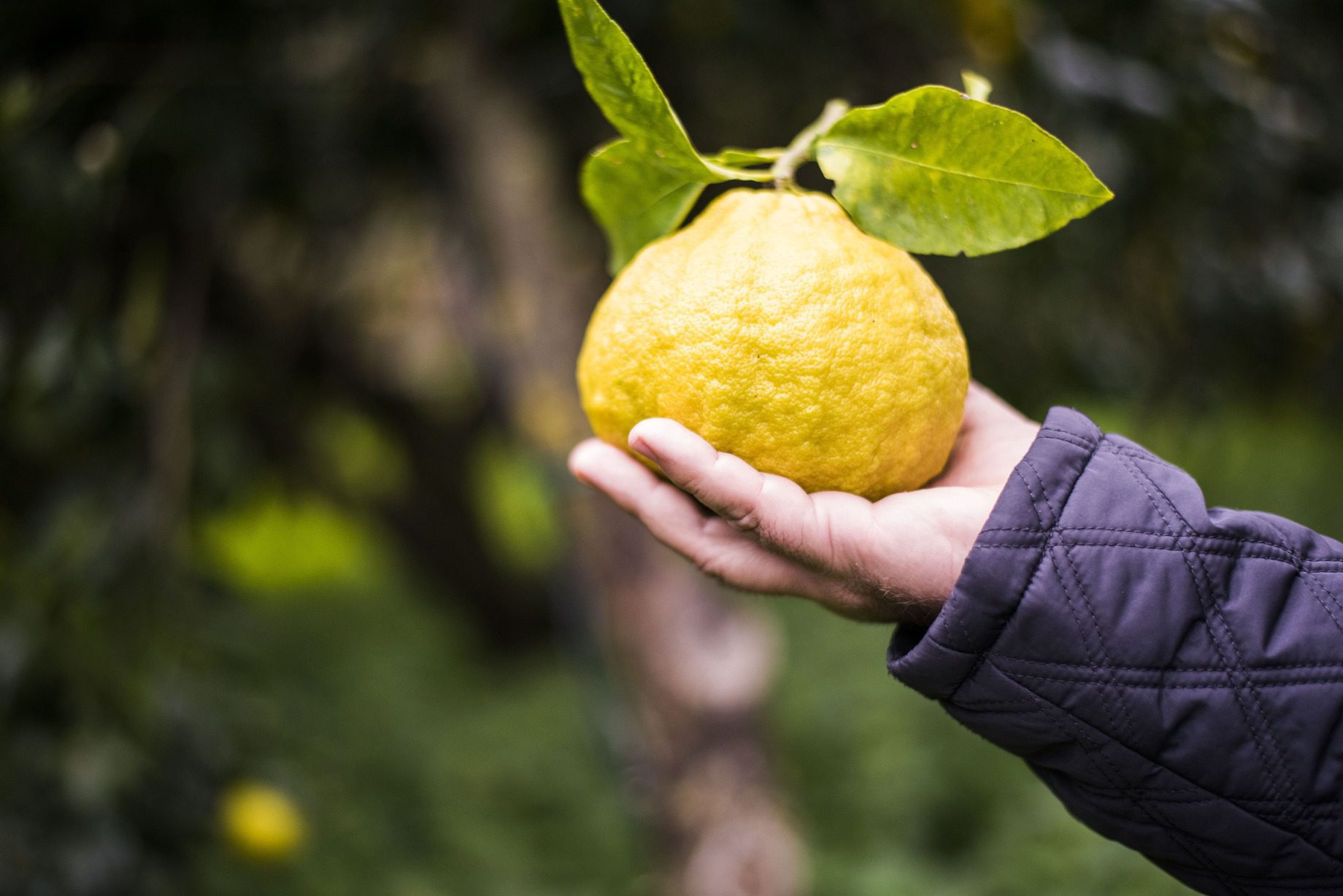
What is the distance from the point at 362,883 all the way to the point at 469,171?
2.32 metres

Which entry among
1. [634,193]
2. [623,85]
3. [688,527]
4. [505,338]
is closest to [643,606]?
[505,338]

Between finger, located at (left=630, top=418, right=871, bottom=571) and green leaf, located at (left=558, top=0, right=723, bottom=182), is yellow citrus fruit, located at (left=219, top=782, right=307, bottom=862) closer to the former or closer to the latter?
finger, located at (left=630, top=418, right=871, bottom=571)

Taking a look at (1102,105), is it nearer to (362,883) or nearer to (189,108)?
(189,108)

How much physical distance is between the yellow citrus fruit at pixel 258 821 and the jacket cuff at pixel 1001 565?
157 centimetres

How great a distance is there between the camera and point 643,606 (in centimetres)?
223

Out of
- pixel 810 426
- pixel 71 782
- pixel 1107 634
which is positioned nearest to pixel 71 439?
pixel 71 782

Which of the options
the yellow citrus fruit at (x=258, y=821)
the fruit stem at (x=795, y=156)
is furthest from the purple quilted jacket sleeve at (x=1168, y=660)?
the yellow citrus fruit at (x=258, y=821)

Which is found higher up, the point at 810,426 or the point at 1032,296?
the point at 810,426

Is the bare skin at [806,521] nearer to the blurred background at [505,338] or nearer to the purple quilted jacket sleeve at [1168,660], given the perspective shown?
the purple quilted jacket sleeve at [1168,660]

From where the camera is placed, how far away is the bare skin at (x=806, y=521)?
845 millimetres

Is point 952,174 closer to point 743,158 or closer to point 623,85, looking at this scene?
point 743,158

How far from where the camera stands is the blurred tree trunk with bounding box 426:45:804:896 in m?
2.17

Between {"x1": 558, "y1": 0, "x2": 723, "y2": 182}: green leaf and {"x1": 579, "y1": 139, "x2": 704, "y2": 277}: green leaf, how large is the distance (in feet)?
0.12

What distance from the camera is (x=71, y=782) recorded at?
1509 millimetres
